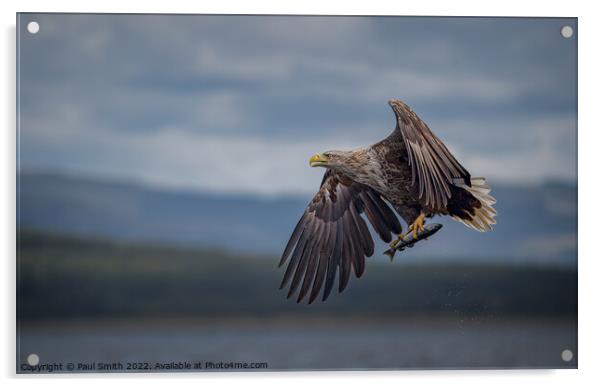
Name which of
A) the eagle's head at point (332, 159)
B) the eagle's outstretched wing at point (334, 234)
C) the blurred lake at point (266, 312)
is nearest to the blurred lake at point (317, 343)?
the blurred lake at point (266, 312)

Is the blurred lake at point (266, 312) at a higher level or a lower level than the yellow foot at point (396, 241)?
lower

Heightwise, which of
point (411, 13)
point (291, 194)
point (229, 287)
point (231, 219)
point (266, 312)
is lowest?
point (266, 312)

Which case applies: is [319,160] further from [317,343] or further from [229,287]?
[317,343]

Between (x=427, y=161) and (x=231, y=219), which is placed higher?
(x=427, y=161)

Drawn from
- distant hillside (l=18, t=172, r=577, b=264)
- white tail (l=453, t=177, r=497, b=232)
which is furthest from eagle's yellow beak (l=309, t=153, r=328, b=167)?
white tail (l=453, t=177, r=497, b=232)

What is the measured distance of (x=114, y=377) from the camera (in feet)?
10.3

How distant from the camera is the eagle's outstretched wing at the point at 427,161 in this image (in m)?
3.00

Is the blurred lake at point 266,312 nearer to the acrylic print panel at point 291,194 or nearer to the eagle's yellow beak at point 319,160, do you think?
the acrylic print panel at point 291,194

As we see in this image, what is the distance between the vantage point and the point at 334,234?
3.26m

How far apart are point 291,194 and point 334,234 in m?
0.28

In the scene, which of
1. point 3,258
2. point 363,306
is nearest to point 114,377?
point 3,258

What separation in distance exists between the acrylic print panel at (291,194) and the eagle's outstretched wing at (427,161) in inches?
0.6

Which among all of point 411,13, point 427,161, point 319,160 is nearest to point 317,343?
point 319,160

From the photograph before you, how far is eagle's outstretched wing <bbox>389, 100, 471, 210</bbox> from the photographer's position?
9.84 feet
